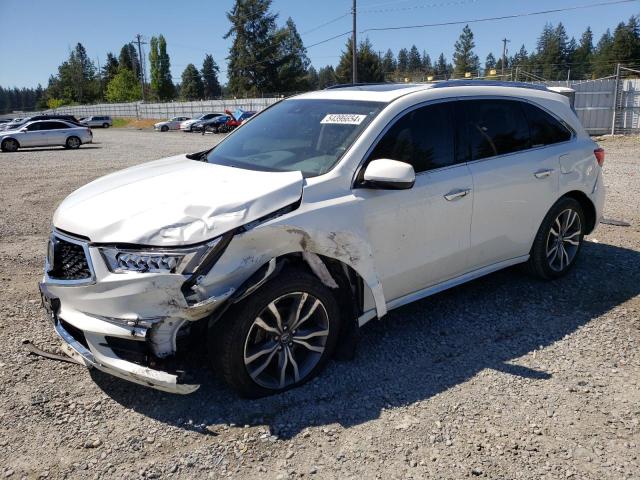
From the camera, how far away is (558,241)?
16.6 feet

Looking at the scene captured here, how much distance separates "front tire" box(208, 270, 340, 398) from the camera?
3.04 meters

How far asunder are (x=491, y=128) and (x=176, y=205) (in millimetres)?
2682

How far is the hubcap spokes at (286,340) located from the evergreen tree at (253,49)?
8202 cm

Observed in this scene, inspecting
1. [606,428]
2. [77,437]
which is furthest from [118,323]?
[606,428]

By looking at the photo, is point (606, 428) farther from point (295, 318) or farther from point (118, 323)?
point (118, 323)

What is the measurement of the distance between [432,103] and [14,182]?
12.1 meters

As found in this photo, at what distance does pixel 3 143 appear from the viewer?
24.8 meters

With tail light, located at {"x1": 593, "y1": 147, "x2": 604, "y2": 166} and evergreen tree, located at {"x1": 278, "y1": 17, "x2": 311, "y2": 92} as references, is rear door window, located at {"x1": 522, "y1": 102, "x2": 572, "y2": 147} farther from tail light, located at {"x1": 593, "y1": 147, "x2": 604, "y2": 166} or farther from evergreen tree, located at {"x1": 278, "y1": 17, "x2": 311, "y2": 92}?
evergreen tree, located at {"x1": 278, "y1": 17, "x2": 311, "y2": 92}

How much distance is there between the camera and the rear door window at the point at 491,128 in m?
4.21

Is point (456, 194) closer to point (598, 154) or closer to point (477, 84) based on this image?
point (477, 84)

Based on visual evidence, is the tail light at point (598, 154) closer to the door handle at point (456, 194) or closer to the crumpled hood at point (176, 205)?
the door handle at point (456, 194)

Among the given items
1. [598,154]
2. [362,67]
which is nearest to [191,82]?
[362,67]

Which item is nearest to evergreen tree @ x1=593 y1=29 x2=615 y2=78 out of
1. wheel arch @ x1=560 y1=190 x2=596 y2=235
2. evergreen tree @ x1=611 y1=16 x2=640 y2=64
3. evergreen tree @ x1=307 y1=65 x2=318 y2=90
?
evergreen tree @ x1=611 y1=16 x2=640 y2=64

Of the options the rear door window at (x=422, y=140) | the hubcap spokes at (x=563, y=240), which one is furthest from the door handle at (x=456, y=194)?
the hubcap spokes at (x=563, y=240)
